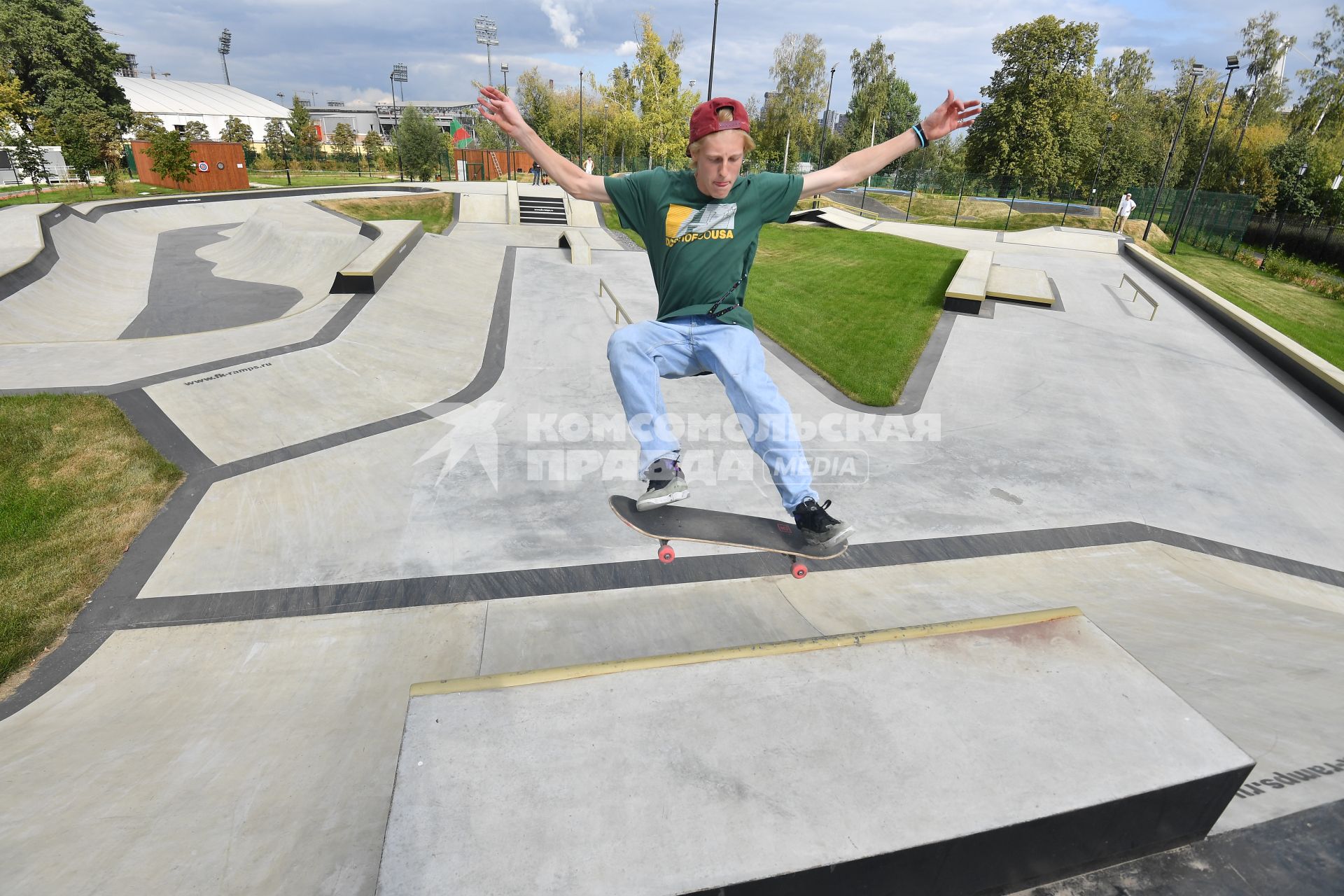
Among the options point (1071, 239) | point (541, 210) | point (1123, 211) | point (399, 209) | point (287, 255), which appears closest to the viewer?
point (287, 255)

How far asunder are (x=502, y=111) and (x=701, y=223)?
4.83ft

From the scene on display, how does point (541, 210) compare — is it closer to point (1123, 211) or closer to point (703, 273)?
point (703, 273)

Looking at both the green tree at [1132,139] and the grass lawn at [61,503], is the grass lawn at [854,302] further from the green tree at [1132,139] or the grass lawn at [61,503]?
the green tree at [1132,139]

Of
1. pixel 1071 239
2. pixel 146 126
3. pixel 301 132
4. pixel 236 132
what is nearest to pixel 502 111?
pixel 1071 239

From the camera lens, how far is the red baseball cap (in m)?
3.65

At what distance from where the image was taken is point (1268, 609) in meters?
5.93

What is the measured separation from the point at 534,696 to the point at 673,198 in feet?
9.91

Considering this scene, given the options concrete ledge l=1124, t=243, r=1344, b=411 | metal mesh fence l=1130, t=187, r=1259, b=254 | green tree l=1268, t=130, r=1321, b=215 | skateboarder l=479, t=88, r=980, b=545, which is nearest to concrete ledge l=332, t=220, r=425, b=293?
skateboarder l=479, t=88, r=980, b=545

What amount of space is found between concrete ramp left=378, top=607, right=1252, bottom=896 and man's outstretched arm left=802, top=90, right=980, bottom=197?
300 centimetres

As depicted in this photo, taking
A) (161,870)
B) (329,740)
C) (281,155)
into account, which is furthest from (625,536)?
(281,155)

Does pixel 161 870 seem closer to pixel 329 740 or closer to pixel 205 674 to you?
pixel 329 740

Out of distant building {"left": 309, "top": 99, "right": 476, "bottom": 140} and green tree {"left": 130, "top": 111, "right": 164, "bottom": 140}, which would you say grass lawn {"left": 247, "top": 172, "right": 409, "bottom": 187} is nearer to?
green tree {"left": 130, "top": 111, "right": 164, "bottom": 140}

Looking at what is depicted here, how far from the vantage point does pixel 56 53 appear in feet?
158

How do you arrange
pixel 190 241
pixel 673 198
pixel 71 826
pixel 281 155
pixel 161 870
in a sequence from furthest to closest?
pixel 281 155 → pixel 190 241 → pixel 673 198 → pixel 71 826 → pixel 161 870
